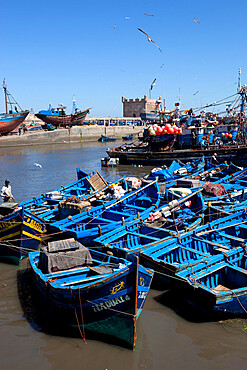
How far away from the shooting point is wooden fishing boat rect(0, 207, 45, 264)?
34.8ft

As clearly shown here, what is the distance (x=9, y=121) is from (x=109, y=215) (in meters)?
52.7

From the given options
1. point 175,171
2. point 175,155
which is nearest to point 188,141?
point 175,155

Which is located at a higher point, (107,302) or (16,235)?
(16,235)

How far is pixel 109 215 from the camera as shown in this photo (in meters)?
13.1

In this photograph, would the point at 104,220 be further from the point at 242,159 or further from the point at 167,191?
the point at 242,159

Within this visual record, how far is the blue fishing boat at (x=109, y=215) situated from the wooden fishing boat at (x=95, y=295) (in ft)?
9.96

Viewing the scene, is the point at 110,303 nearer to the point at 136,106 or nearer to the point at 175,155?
the point at 175,155

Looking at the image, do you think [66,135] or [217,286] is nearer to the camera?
[217,286]

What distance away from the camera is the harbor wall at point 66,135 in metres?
→ 59.1

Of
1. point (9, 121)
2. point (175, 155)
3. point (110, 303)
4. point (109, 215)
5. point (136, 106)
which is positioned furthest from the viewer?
point (136, 106)

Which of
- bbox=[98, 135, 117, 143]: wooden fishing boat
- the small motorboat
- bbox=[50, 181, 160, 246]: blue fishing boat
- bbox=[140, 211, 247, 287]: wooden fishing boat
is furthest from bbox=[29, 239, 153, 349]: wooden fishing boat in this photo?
bbox=[98, 135, 117, 143]: wooden fishing boat

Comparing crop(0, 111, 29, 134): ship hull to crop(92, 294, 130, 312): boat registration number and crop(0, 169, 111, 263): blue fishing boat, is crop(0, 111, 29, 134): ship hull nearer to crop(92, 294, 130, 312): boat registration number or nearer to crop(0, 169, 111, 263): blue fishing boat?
crop(0, 169, 111, 263): blue fishing boat

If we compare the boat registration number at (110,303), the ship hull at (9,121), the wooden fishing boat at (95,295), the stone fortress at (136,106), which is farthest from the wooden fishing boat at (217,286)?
the stone fortress at (136,106)

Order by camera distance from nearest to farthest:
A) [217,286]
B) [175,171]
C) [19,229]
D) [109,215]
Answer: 1. [217,286]
2. [19,229]
3. [109,215]
4. [175,171]
